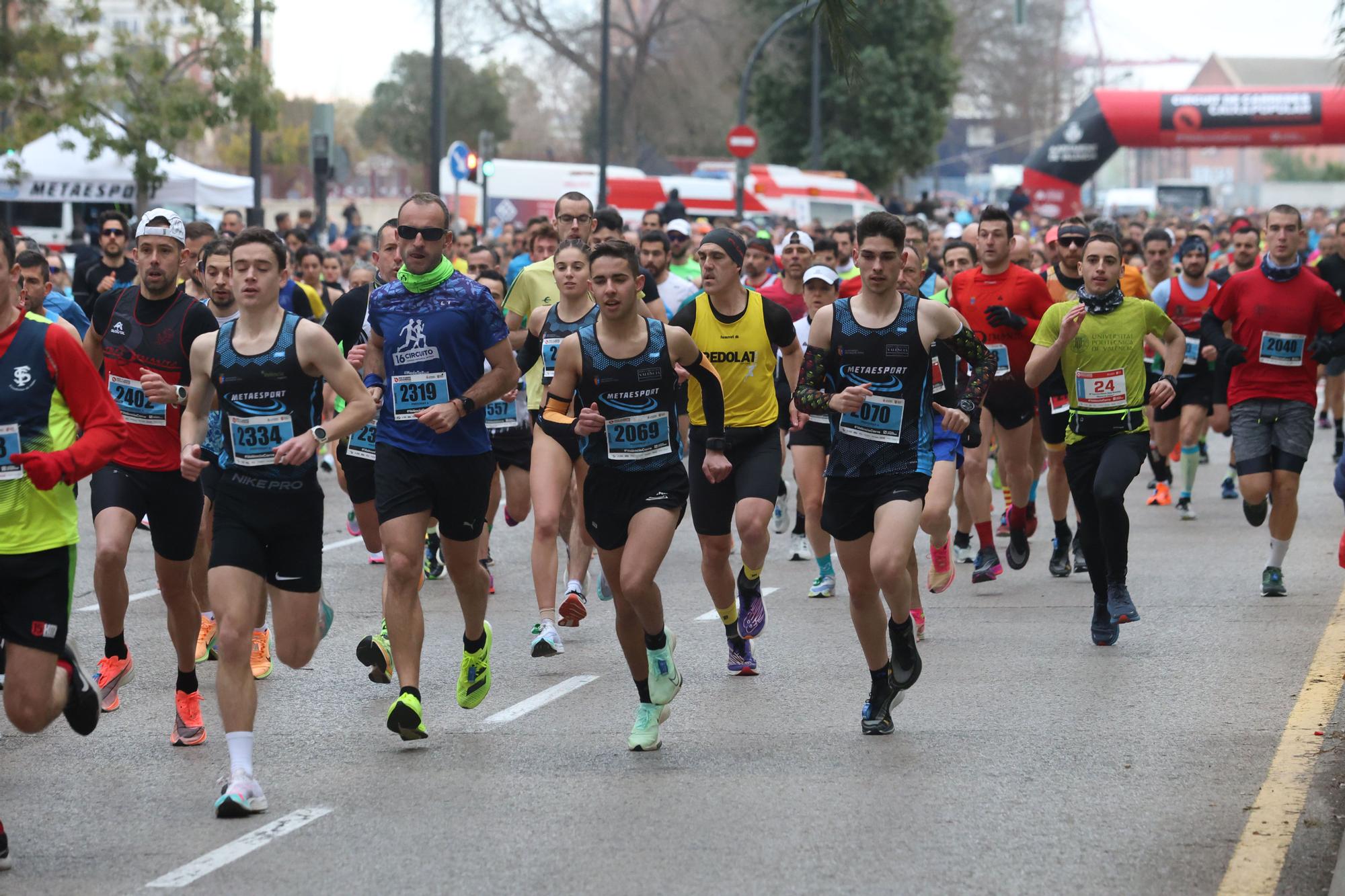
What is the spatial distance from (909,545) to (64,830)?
3.22 metres

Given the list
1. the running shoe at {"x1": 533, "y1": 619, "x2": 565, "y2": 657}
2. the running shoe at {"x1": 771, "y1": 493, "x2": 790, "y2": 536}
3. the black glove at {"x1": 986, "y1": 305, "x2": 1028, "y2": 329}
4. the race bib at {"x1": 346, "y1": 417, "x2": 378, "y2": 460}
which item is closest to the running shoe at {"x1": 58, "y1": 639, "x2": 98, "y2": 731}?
the running shoe at {"x1": 533, "y1": 619, "x2": 565, "y2": 657}

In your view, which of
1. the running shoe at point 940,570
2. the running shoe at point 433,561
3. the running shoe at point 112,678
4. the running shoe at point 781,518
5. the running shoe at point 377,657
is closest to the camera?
the running shoe at point 112,678

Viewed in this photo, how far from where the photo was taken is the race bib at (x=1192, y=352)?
46.5 feet

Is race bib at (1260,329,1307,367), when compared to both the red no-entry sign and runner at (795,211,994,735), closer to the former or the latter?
runner at (795,211,994,735)

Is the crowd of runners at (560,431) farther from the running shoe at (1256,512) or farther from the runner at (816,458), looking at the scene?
the running shoe at (1256,512)

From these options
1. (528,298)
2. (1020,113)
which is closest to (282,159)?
(528,298)

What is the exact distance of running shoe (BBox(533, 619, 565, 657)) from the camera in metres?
9.12

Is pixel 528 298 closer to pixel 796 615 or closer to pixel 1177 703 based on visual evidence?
pixel 796 615

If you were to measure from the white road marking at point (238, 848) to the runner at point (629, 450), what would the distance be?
1.40 m

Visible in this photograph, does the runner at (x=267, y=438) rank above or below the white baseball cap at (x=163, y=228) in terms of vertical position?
below

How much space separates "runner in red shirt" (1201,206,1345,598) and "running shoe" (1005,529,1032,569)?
1.34 metres

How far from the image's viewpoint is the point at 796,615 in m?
10.4

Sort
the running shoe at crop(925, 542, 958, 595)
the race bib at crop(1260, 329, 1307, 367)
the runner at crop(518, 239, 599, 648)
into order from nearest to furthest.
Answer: the runner at crop(518, 239, 599, 648), the running shoe at crop(925, 542, 958, 595), the race bib at crop(1260, 329, 1307, 367)

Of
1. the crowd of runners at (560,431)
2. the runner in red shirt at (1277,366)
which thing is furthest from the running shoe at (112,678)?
the runner in red shirt at (1277,366)
